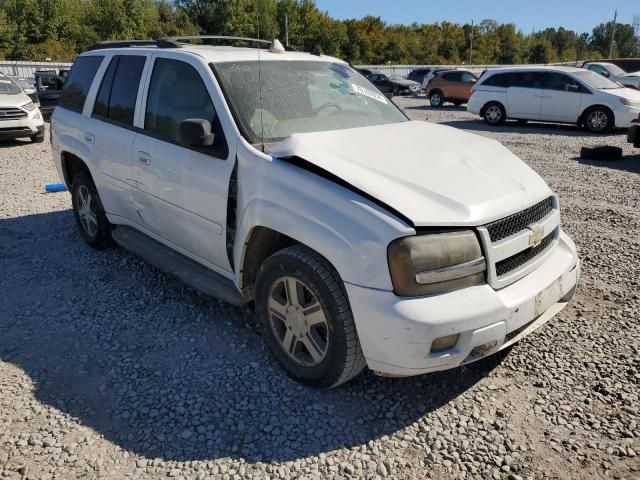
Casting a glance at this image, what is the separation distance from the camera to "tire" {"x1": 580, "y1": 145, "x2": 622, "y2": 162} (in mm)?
9977

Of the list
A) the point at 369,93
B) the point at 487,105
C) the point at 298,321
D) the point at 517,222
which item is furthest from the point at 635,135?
the point at 298,321

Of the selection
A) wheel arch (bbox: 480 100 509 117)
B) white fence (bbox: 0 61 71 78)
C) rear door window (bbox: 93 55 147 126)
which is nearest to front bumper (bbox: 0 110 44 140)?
rear door window (bbox: 93 55 147 126)

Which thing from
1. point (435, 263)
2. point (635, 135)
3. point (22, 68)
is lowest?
point (635, 135)

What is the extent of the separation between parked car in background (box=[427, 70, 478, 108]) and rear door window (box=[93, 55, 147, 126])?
19.6m

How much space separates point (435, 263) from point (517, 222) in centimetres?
65

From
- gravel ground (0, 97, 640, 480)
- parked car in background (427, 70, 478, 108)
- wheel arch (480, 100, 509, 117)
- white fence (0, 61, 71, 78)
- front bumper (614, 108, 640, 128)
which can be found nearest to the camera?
gravel ground (0, 97, 640, 480)

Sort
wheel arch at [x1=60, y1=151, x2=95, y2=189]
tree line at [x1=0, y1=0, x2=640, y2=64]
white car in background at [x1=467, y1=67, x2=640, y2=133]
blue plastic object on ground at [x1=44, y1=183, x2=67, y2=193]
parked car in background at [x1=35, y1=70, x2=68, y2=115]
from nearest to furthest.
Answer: wheel arch at [x1=60, y1=151, x2=95, y2=189] → blue plastic object on ground at [x1=44, y1=183, x2=67, y2=193] → white car in background at [x1=467, y1=67, x2=640, y2=133] → parked car in background at [x1=35, y1=70, x2=68, y2=115] → tree line at [x1=0, y1=0, x2=640, y2=64]

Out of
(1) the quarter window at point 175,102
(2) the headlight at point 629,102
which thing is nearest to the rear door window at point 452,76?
(2) the headlight at point 629,102

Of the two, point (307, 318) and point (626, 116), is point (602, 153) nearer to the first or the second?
point (626, 116)

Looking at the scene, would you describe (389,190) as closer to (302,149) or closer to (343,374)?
(302,149)

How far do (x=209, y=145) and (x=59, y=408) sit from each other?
175 centimetres

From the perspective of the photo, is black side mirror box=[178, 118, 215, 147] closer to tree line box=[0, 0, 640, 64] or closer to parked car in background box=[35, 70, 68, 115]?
parked car in background box=[35, 70, 68, 115]

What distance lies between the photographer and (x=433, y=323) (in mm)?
2455

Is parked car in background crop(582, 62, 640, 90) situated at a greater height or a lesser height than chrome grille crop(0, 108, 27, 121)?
greater
